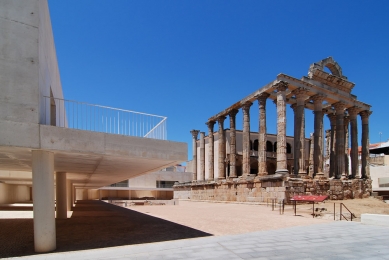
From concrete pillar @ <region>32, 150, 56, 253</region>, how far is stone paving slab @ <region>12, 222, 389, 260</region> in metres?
0.42

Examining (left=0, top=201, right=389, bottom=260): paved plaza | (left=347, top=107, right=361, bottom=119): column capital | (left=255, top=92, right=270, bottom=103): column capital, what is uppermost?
(left=255, top=92, right=270, bottom=103): column capital

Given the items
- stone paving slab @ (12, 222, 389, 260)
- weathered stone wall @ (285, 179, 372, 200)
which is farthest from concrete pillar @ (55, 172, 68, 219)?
weathered stone wall @ (285, 179, 372, 200)

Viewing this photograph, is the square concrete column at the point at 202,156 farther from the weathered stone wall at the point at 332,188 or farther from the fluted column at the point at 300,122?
the weathered stone wall at the point at 332,188

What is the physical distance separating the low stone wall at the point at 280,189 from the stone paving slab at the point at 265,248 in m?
13.8

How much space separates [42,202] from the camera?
6949mm

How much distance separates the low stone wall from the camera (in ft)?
75.2

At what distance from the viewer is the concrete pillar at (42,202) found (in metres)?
6.90

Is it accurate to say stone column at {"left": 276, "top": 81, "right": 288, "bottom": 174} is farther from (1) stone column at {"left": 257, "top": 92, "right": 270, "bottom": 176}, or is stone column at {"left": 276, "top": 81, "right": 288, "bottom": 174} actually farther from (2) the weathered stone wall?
(2) the weathered stone wall

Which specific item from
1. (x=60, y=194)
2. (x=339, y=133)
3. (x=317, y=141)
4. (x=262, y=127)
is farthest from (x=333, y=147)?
(x=60, y=194)

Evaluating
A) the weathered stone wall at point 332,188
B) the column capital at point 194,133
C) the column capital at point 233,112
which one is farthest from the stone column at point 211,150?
the weathered stone wall at point 332,188

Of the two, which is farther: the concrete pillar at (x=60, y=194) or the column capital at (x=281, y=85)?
the column capital at (x=281, y=85)

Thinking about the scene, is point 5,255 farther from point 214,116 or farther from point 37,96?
point 214,116

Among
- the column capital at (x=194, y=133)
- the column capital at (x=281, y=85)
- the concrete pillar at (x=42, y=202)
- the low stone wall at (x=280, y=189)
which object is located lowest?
the low stone wall at (x=280, y=189)

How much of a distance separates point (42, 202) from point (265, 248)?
5868 millimetres
